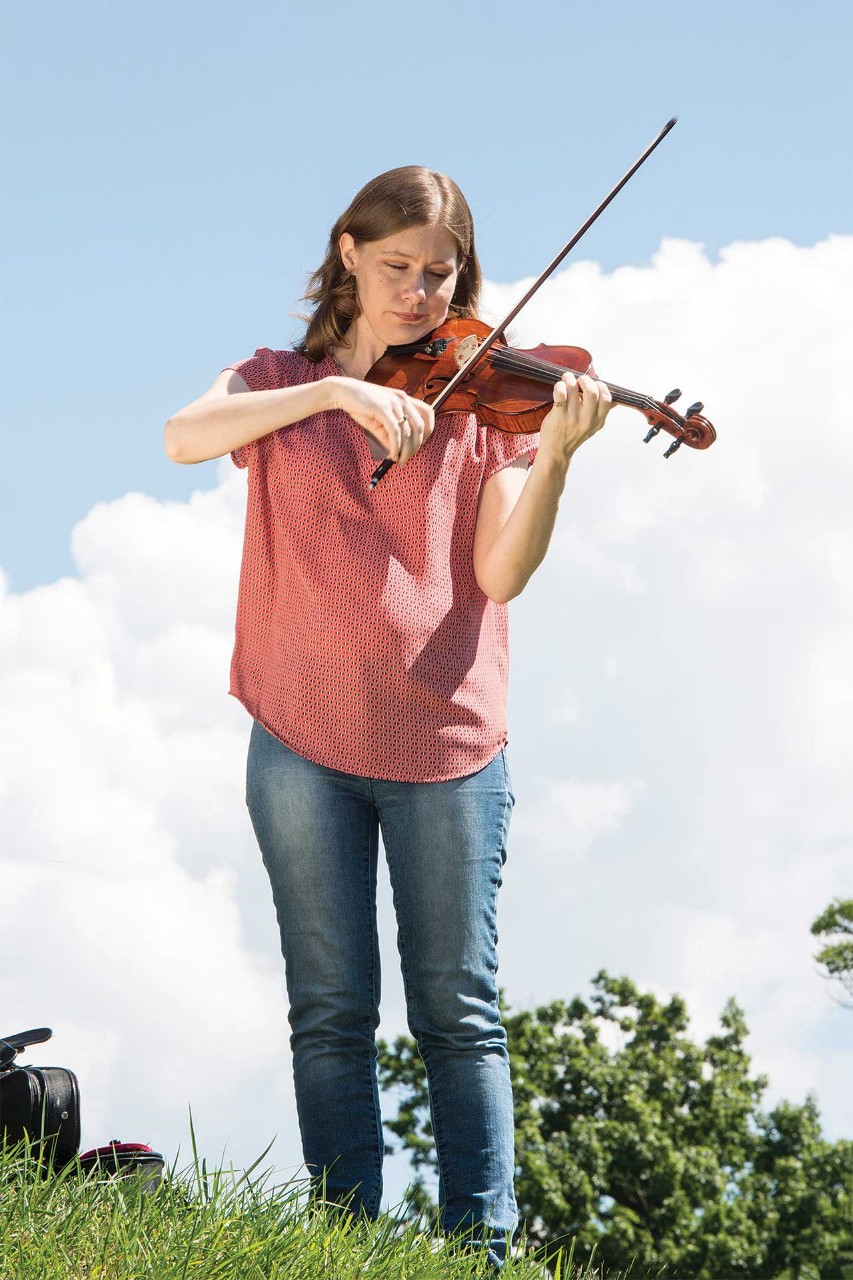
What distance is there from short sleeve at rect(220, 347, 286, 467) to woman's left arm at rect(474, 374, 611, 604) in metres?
0.53

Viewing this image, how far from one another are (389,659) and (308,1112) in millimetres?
822

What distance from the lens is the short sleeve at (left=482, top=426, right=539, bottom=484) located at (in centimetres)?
281

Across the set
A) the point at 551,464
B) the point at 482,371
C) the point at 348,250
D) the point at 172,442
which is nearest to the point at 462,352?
Answer: the point at 482,371

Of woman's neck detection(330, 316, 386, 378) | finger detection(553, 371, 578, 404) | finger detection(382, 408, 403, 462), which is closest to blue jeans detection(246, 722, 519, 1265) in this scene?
finger detection(382, 408, 403, 462)

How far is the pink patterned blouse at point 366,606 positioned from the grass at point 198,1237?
752 millimetres

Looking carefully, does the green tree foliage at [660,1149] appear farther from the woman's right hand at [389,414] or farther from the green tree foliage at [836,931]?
the woman's right hand at [389,414]

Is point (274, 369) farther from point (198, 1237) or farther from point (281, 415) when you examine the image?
point (198, 1237)

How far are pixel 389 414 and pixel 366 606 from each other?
0.37m

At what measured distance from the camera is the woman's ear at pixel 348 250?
2.80m

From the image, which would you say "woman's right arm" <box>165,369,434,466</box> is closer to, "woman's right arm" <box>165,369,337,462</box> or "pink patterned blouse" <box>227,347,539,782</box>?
"woman's right arm" <box>165,369,337,462</box>

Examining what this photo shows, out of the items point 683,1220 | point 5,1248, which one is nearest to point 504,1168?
point 5,1248

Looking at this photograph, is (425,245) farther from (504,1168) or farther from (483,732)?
(504,1168)

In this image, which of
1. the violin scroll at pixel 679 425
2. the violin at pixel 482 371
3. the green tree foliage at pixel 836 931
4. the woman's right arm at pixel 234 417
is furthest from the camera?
A: the green tree foliage at pixel 836 931

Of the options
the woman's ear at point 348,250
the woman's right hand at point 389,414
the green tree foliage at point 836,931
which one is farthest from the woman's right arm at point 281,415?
the green tree foliage at point 836,931
